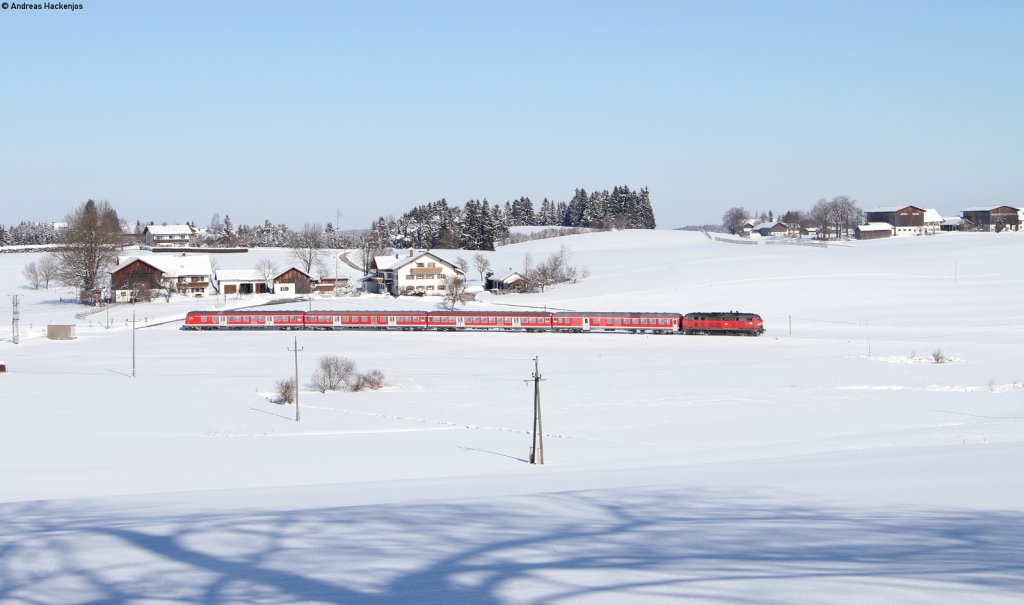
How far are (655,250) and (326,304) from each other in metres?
52.7

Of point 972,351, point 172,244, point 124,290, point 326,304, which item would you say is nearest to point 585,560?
point 972,351

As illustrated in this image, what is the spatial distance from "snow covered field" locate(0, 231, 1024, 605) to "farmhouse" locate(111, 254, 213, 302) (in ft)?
38.6

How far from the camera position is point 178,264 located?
282ft

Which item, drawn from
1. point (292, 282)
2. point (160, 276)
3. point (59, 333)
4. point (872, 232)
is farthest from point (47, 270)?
point (872, 232)

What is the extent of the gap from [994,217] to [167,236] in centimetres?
13852

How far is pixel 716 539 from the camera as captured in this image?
7.93m

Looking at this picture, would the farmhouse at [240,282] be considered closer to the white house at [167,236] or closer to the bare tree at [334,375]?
the bare tree at [334,375]

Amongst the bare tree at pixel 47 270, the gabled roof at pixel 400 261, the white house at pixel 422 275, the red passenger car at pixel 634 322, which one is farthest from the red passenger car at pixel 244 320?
the bare tree at pixel 47 270

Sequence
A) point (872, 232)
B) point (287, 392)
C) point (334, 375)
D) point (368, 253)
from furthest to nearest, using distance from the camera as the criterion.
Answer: point (872, 232)
point (368, 253)
point (334, 375)
point (287, 392)

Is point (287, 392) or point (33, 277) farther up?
point (33, 277)

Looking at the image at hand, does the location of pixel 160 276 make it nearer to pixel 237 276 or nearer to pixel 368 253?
pixel 237 276

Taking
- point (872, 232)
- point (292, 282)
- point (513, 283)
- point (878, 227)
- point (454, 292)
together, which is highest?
point (878, 227)

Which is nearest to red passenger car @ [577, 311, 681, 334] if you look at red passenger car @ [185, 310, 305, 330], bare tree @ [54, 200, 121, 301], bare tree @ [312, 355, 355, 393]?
red passenger car @ [185, 310, 305, 330]

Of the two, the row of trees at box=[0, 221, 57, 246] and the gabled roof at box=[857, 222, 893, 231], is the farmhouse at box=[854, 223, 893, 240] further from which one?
the row of trees at box=[0, 221, 57, 246]
